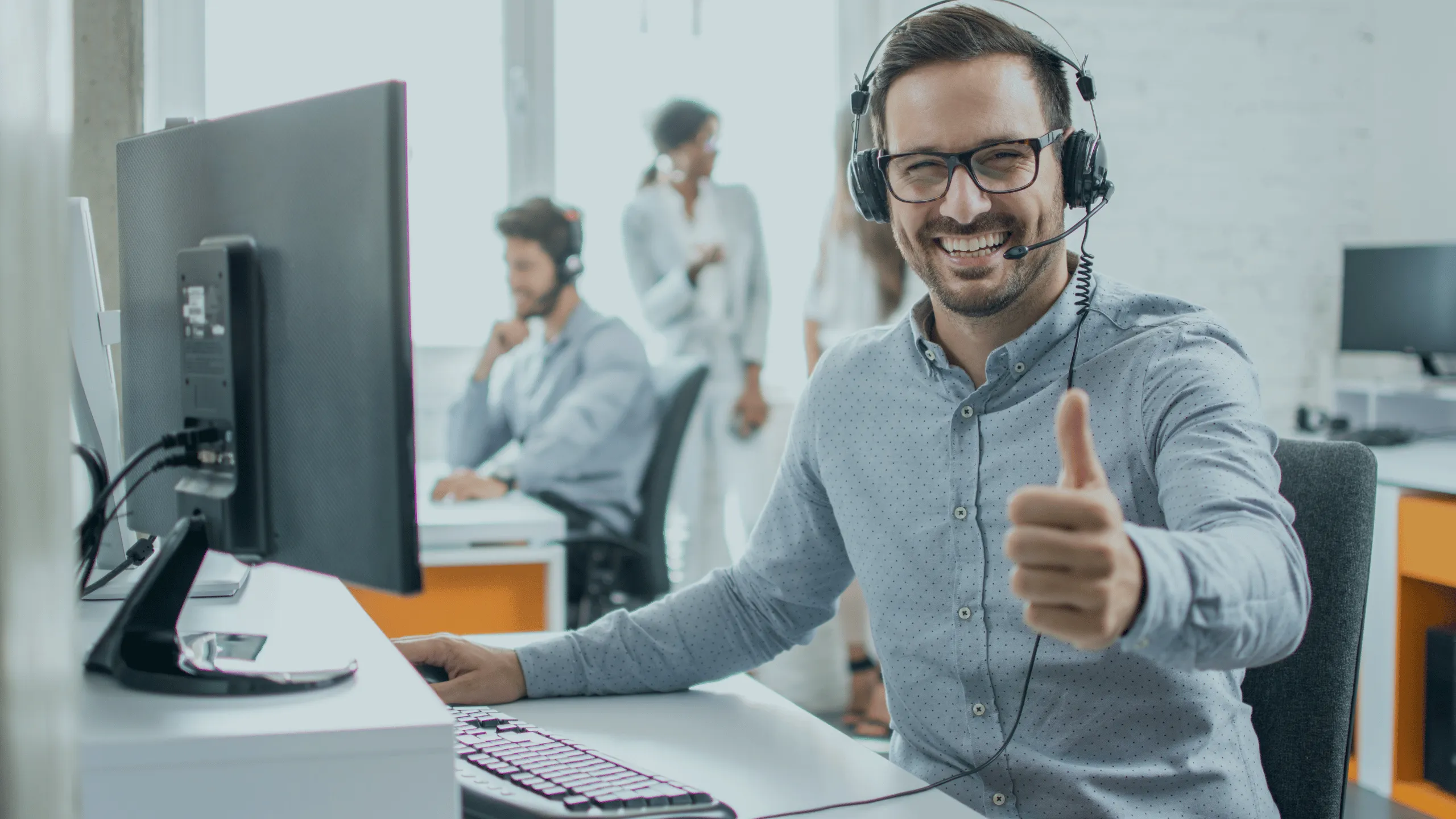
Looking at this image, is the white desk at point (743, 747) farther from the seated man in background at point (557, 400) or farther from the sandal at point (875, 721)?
the sandal at point (875, 721)

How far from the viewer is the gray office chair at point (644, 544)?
2.76 meters

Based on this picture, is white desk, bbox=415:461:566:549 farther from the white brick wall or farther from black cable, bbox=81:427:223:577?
the white brick wall

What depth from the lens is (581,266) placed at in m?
3.17

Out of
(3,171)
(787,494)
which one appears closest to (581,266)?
(787,494)

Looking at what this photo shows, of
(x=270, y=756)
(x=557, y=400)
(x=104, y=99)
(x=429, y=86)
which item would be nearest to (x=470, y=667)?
(x=270, y=756)

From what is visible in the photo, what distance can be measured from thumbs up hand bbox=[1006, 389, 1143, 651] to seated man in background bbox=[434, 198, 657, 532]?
6.79ft

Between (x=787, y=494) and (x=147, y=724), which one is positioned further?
(x=787, y=494)

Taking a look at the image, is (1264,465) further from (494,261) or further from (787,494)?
(494,261)

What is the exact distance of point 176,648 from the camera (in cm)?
83

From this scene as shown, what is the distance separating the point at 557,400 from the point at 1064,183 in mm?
1956

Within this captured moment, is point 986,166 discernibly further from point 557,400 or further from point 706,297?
point 706,297

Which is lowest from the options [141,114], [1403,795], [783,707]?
[1403,795]

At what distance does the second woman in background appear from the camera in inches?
136

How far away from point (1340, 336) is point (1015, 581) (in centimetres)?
342
